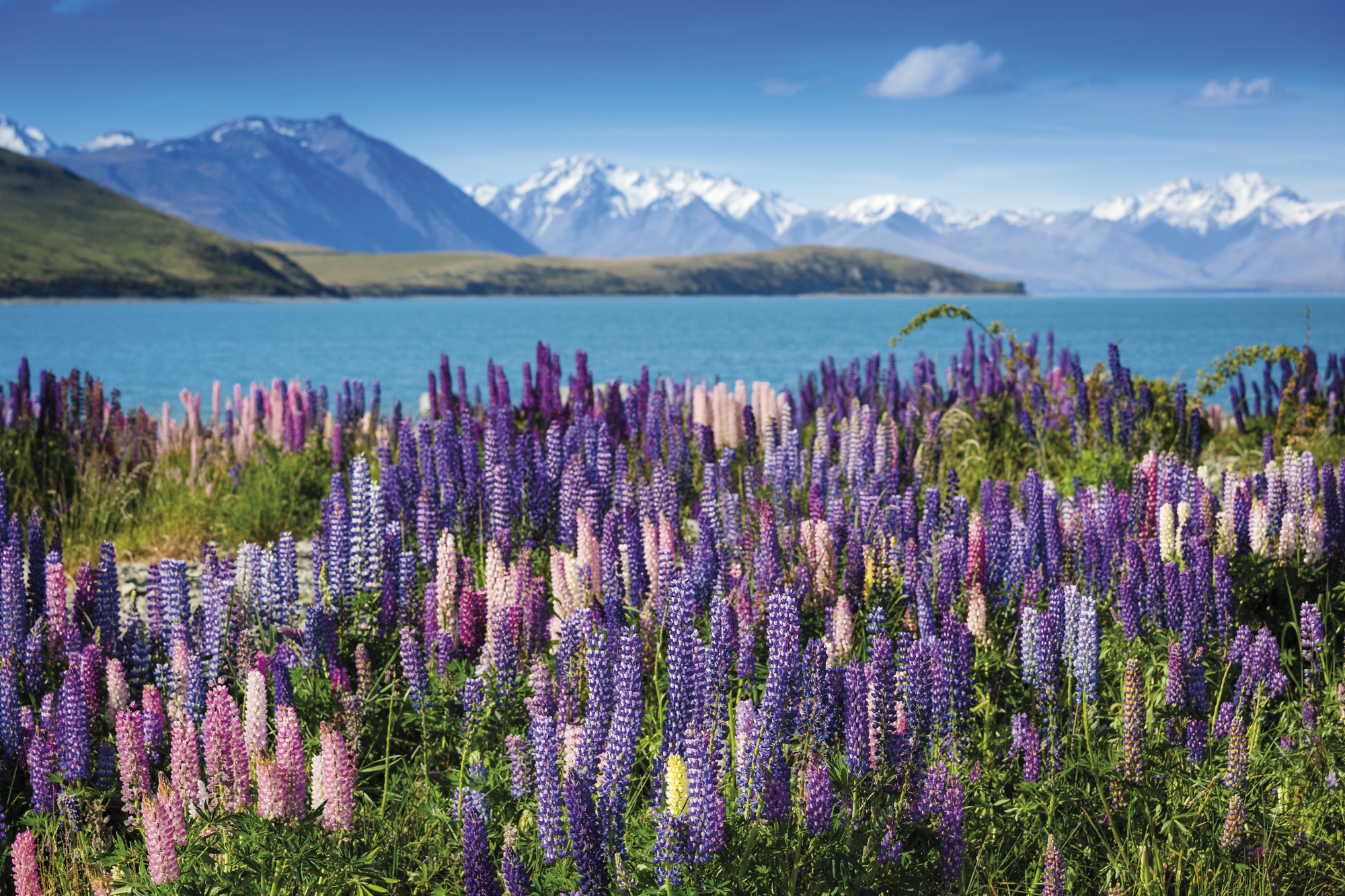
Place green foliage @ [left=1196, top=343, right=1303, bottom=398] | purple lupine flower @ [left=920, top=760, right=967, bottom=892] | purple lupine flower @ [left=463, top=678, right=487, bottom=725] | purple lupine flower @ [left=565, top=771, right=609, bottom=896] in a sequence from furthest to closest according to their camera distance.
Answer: green foliage @ [left=1196, top=343, right=1303, bottom=398], purple lupine flower @ [left=463, top=678, right=487, bottom=725], purple lupine flower @ [left=920, top=760, right=967, bottom=892], purple lupine flower @ [left=565, top=771, right=609, bottom=896]

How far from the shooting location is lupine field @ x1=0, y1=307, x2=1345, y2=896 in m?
2.90

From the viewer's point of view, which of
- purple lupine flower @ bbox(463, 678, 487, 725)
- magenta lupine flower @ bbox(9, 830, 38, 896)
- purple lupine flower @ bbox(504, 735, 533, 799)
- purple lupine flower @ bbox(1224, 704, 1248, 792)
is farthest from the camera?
purple lupine flower @ bbox(463, 678, 487, 725)

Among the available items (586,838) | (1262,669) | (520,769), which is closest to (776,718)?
(586,838)

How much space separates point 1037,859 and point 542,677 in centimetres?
194

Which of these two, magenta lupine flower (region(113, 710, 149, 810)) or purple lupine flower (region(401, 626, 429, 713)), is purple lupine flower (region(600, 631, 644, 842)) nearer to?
purple lupine flower (region(401, 626, 429, 713))

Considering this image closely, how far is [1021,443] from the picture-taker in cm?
1014

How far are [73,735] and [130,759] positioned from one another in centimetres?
41

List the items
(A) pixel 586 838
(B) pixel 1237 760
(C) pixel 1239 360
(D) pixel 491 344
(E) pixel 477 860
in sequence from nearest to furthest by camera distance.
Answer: (A) pixel 586 838
(E) pixel 477 860
(B) pixel 1237 760
(C) pixel 1239 360
(D) pixel 491 344

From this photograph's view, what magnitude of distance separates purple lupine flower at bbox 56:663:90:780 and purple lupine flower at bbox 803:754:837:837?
2.76m

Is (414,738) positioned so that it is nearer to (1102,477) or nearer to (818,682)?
(818,682)

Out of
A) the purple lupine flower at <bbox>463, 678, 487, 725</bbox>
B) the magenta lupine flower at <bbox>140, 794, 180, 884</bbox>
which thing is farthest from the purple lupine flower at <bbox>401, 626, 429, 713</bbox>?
the magenta lupine flower at <bbox>140, 794, 180, 884</bbox>

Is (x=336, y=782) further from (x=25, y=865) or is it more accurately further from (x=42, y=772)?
(x=42, y=772)

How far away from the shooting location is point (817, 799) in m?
2.77

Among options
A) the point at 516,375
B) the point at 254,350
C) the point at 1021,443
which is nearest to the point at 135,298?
the point at 254,350
